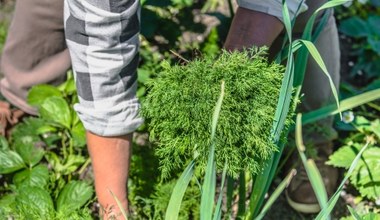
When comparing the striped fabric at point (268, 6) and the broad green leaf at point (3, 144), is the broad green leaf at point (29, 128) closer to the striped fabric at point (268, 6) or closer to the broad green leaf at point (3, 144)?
the broad green leaf at point (3, 144)

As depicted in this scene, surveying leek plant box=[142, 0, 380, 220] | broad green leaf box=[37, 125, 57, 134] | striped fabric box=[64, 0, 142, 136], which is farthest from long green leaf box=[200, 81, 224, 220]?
broad green leaf box=[37, 125, 57, 134]

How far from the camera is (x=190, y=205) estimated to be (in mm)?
1983

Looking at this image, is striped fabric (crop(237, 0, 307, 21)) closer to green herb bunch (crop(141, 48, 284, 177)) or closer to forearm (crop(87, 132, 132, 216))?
green herb bunch (crop(141, 48, 284, 177))

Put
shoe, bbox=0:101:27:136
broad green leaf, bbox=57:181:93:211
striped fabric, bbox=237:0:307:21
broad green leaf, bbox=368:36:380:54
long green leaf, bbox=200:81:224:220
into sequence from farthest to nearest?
1. broad green leaf, bbox=368:36:380:54
2. shoe, bbox=0:101:27:136
3. broad green leaf, bbox=57:181:93:211
4. striped fabric, bbox=237:0:307:21
5. long green leaf, bbox=200:81:224:220

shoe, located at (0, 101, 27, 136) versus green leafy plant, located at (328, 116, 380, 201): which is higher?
green leafy plant, located at (328, 116, 380, 201)

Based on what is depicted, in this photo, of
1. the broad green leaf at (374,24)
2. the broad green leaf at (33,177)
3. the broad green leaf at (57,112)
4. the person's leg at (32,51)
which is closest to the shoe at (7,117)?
the person's leg at (32,51)

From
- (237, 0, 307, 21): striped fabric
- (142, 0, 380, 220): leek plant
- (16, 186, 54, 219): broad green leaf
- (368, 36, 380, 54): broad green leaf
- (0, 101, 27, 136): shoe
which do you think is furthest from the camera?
(368, 36, 380, 54): broad green leaf

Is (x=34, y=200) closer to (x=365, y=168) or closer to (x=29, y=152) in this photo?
(x=29, y=152)

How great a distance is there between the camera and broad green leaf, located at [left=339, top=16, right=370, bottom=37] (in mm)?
2705

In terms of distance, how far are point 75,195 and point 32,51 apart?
605 millimetres

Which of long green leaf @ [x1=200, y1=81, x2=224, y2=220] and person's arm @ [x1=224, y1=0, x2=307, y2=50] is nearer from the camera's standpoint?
long green leaf @ [x1=200, y1=81, x2=224, y2=220]

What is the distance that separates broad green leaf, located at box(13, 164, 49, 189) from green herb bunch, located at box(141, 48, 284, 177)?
694 millimetres

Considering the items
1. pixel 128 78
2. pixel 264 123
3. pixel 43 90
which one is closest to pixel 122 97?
pixel 128 78

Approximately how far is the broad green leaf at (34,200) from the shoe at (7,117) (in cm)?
51
